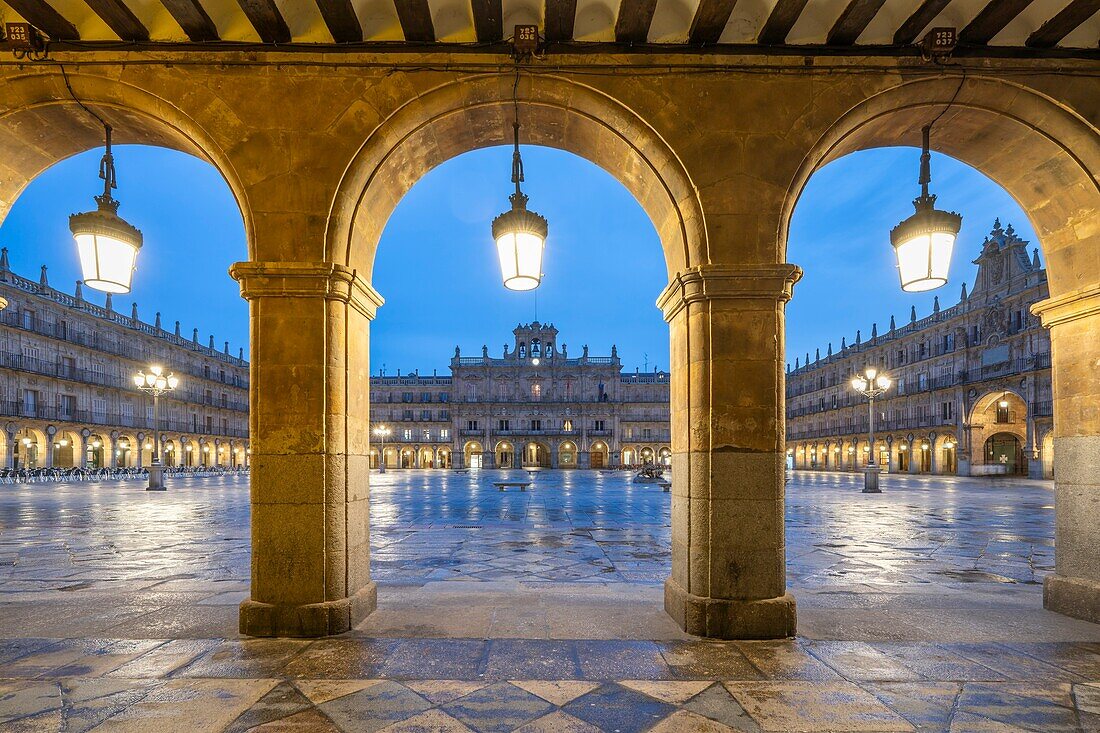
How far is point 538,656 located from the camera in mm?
3650

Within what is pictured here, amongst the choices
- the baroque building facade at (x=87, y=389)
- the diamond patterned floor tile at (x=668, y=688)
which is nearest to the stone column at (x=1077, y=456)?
the diamond patterned floor tile at (x=668, y=688)

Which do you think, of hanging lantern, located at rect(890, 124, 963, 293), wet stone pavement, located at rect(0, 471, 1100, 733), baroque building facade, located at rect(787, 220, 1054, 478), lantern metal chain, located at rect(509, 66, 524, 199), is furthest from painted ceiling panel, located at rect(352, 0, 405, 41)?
baroque building facade, located at rect(787, 220, 1054, 478)

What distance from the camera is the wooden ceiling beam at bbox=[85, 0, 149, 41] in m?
3.77

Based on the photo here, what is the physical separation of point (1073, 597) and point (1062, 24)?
13.5 ft

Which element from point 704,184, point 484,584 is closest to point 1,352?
point 484,584

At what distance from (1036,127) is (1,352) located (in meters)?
44.2

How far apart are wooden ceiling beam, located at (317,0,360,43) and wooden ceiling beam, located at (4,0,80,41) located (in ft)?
5.68

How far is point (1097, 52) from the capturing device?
13.7 ft

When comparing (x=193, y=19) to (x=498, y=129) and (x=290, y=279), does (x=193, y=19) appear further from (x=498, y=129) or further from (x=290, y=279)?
(x=498, y=129)

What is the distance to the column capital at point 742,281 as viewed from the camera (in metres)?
4.17

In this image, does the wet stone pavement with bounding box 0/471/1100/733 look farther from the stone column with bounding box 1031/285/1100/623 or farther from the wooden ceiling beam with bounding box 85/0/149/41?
the wooden ceiling beam with bounding box 85/0/149/41

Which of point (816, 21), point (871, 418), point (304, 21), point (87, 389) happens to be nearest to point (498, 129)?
point (304, 21)

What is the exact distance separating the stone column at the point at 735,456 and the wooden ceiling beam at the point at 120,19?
411cm

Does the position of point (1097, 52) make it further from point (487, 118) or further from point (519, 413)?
point (519, 413)
